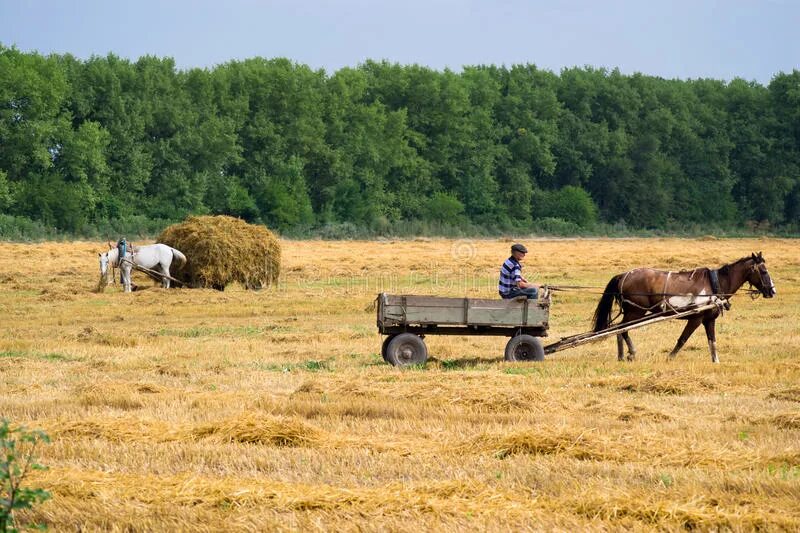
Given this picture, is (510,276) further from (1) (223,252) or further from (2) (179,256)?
(2) (179,256)

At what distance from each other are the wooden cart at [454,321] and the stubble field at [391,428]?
35 centimetres

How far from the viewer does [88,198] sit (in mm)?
57281

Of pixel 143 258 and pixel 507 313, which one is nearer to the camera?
pixel 507 313

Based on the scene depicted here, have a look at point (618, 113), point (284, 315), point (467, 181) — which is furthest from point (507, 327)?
point (618, 113)

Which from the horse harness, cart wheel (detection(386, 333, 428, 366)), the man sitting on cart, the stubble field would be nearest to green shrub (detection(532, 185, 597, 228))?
the stubble field

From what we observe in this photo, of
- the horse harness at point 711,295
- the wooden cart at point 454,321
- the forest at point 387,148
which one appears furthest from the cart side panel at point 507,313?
the forest at point 387,148

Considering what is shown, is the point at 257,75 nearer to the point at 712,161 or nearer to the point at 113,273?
the point at 712,161

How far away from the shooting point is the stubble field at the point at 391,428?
24.6ft

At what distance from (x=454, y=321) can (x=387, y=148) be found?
6008 cm

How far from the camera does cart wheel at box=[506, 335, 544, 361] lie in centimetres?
1529

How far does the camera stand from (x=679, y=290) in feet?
54.6

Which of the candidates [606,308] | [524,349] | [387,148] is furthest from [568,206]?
[524,349]

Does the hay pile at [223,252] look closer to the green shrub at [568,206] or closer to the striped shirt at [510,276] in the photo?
the striped shirt at [510,276]

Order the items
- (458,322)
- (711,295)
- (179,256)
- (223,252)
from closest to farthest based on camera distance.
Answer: (458,322) → (711,295) → (223,252) → (179,256)
